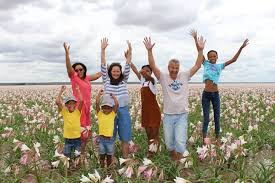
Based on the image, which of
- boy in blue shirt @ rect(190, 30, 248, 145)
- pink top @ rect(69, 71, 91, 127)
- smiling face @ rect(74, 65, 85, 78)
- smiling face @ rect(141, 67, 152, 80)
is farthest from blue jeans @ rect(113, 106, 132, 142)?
boy in blue shirt @ rect(190, 30, 248, 145)

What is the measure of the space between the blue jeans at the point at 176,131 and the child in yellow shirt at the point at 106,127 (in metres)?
1.05

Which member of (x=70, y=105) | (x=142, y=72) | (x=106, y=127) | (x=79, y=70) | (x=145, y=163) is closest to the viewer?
(x=145, y=163)

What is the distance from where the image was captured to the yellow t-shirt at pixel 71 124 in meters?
7.92

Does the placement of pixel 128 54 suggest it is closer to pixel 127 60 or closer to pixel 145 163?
pixel 127 60

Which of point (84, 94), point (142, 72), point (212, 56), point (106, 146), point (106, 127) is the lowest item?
point (106, 146)

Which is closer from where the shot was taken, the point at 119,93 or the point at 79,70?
the point at 119,93

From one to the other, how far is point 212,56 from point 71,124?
3.66 metres

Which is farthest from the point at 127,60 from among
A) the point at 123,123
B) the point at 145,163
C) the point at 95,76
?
the point at 145,163

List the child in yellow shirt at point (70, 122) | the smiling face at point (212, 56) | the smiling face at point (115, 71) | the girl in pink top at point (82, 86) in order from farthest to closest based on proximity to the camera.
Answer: the smiling face at point (212, 56), the girl in pink top at point (82, 86), the smiling face at point (115, 71), the child in yellow shirt at point (70, 122)

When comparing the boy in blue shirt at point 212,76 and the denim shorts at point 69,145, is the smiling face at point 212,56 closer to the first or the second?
the boy in blue shirt at point 212,76

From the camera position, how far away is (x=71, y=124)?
7.92m

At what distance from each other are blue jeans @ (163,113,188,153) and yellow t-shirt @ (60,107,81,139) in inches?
66.0

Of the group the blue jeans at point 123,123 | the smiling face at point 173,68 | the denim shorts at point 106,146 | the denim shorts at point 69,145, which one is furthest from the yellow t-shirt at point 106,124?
the smiling face at point 173,68

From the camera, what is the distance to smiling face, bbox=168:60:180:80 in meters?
7.88
